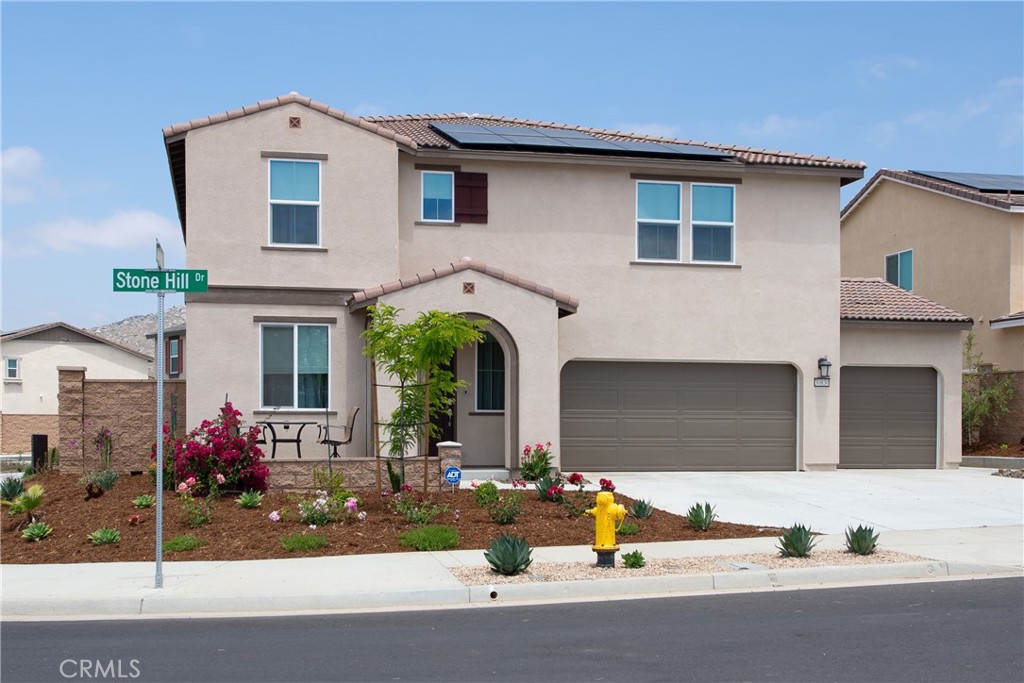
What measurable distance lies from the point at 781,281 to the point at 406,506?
1107 centimetres

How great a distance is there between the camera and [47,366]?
150 ft

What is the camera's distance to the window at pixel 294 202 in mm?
18891

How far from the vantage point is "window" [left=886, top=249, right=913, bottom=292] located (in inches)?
1225

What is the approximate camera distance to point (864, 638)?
8266 mm

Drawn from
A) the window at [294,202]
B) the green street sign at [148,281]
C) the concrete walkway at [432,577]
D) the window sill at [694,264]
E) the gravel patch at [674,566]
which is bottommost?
the concrete walkway at [432,577]

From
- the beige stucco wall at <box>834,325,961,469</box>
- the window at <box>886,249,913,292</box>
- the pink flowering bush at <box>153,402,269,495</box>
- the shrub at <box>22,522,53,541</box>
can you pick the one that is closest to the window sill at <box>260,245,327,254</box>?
the pink flowering bush at <box>153,402,269,495</box>

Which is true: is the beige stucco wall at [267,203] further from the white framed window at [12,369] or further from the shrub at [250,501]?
the white framed window at [12,369]

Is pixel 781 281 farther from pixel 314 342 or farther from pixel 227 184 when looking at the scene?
pixel 227 184

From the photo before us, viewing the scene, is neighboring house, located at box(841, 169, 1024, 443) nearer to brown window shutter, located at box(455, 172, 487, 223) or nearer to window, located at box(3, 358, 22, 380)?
brown window shutter, located at box(455, 172, 487, 223)

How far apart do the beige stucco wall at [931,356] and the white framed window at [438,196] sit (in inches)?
358

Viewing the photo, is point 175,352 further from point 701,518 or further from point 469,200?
point 701,518

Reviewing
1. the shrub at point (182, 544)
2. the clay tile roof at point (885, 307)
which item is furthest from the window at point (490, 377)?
the shrub at point (182, 544)

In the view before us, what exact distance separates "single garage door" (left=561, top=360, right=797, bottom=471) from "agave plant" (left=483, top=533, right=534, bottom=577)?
9.97m

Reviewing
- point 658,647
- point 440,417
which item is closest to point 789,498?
point 440,417
